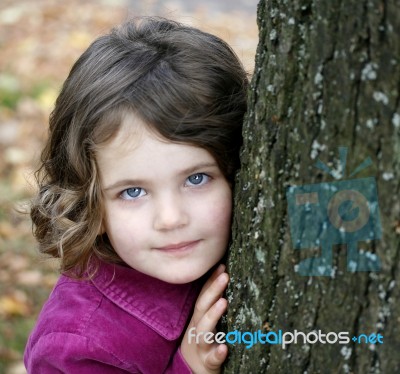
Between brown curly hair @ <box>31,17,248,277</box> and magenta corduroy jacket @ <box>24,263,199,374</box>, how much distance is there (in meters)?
0.08

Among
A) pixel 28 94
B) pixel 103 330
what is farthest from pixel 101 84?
pixel 28 94

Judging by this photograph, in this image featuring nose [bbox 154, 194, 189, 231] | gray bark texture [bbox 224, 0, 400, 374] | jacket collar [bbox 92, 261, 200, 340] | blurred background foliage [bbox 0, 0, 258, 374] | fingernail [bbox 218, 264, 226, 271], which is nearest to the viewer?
gray bark texture [bbox 224, 0, 400, 374]

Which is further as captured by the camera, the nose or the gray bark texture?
the nose

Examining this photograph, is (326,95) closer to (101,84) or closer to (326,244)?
(326,244)

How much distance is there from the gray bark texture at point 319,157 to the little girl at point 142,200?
19 cm

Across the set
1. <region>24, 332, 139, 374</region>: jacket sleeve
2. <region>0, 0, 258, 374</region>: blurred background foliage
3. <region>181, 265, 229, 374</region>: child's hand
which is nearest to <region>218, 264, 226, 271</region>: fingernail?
<region>181, 265, 229, 374</region>: child's hand

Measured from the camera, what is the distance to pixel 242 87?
6.41 feet

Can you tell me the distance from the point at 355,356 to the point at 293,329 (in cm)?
15

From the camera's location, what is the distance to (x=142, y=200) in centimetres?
176

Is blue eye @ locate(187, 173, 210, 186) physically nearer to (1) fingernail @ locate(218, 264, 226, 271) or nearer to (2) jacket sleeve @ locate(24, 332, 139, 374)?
(1) fingernail @ locate(218, 264, 226, 271)

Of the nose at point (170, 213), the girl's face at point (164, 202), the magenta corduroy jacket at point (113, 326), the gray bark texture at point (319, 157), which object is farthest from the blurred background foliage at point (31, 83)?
the gray bark texture at point (319, 157)

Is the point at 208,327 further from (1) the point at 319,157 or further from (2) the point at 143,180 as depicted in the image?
(1) the point at 319,157

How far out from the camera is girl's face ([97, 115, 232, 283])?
1713 mm

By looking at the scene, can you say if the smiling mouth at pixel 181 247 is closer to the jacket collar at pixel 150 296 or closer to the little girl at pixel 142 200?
the little girl at pixel 142 200
